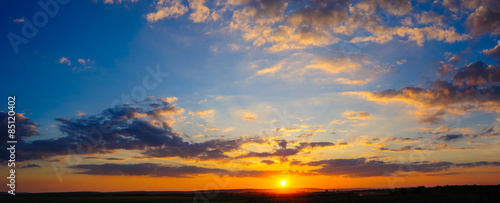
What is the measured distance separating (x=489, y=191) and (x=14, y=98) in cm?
4119

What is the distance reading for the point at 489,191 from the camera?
8891 millimetres

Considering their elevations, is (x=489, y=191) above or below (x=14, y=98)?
below

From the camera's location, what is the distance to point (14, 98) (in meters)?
33.4

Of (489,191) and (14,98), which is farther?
(14,98)
